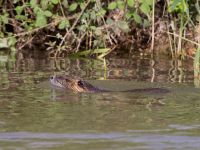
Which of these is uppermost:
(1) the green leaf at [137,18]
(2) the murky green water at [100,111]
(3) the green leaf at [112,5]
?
(3) the green leaf at [112,5]

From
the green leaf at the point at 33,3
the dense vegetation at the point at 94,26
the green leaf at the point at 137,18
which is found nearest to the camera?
the green leaf at the point at 137,18

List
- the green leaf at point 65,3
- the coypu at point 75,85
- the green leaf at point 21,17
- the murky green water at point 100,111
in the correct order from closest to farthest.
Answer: the murky green water at point 100,111 → the coypu at point 75,85 → the green leaf at point 65,3 → the green leaf at point 21,17

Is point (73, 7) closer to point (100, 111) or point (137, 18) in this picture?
point (137, 18)

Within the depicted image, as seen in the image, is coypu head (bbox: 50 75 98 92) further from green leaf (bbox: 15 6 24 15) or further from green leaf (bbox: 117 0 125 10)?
green leaf (bbox: 15 6 24 15)

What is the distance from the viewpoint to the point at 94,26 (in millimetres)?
9602

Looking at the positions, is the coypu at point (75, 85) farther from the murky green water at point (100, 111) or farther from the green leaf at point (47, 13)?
the green leaf at point (47, 13)

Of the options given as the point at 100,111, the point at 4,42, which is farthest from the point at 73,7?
the point at 100,111

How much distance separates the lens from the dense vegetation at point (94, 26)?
30.8 ft

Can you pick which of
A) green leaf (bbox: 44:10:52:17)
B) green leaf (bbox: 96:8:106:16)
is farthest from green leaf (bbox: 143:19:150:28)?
green leaf (bbox: 44:10:52:17)

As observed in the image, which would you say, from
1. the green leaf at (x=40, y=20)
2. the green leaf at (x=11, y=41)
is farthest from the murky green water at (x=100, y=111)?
the green leaf at (x=11, y=41)

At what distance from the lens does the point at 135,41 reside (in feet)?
34.1

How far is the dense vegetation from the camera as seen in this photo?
9.39 meters

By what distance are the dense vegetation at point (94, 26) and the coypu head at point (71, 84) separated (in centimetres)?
195

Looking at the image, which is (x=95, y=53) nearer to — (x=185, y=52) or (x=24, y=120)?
(x=185, y=52)
